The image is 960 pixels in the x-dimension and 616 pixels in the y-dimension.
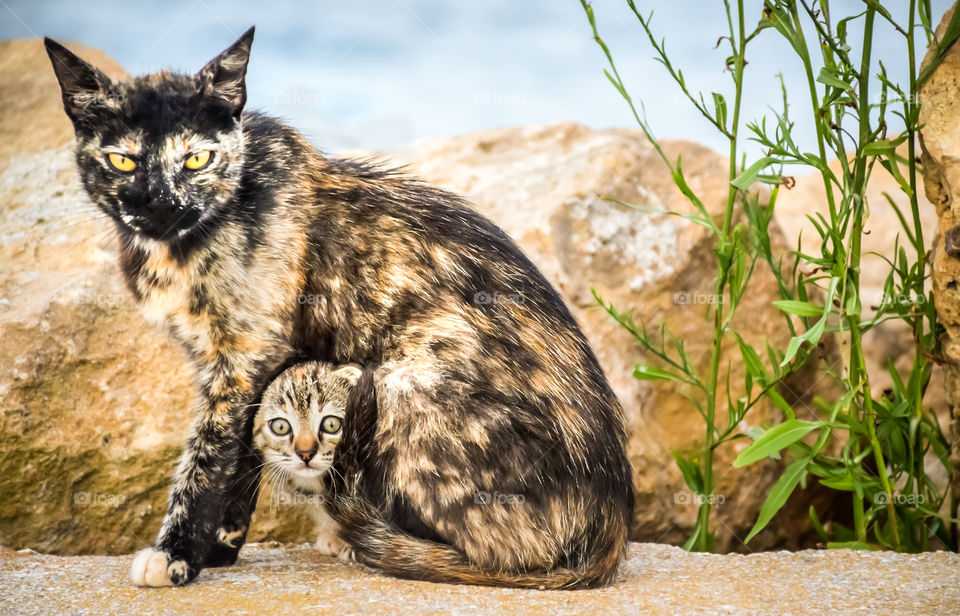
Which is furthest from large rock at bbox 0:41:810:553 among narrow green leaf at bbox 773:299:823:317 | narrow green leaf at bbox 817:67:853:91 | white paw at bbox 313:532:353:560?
narrow green leaf at bbox 817:67:853:91

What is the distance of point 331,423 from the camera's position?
3.30 metres

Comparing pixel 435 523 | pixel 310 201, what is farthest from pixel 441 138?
pixel 435 523

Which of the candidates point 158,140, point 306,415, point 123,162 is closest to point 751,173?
point 306,415

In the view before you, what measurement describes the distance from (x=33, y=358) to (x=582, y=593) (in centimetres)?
289

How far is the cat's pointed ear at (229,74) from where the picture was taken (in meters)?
3.20

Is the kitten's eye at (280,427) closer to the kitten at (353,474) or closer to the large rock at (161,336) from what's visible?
the kitten at (353,474)

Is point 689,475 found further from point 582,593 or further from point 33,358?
point 33,358

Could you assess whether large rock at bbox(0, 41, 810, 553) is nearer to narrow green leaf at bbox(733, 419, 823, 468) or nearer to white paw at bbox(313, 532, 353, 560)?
white paw at bbox(313, 532, 353, 560)

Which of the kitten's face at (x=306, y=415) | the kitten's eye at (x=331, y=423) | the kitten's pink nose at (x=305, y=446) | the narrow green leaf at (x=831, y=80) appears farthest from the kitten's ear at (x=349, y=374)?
the narrow green leaf at (x=831, y=80)

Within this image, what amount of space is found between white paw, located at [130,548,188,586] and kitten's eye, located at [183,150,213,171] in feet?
4.75

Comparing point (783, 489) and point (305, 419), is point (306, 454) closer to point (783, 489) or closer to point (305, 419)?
point (305, 419)

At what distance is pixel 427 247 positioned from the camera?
3.52m

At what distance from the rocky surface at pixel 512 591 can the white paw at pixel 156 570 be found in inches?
1.5

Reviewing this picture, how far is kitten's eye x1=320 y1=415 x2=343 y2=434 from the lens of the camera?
3.29 meters
